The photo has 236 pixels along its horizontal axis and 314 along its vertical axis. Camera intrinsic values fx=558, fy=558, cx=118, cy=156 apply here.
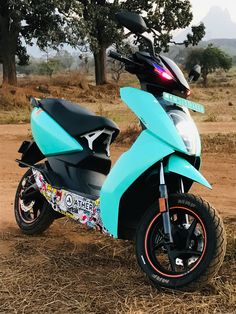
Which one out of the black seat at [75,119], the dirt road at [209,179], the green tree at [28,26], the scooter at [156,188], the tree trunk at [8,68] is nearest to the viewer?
the scooter at [156,188]

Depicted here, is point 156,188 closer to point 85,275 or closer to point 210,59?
point 85,275

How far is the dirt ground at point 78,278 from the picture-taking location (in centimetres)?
316

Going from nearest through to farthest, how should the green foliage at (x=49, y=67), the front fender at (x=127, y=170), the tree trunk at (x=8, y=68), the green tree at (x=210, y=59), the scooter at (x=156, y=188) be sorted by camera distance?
the scooter at (x=156, y=188) → the front fender at (x=127, y=170) → the tree trunk at (x=8, y=68) → the green tree at (x=210, y=59) → the green foliage at (x=49, y=67)

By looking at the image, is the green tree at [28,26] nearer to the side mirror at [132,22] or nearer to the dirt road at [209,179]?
the dirt road at [209,179]

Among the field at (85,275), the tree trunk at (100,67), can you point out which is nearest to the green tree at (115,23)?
the tree trunk at (100,67)

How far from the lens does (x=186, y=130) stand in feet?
11.2

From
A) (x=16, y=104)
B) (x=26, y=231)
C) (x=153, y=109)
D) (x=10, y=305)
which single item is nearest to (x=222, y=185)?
(x=26, y=231)

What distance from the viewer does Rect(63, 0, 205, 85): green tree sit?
83.4ft

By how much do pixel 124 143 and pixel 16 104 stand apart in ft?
34.2

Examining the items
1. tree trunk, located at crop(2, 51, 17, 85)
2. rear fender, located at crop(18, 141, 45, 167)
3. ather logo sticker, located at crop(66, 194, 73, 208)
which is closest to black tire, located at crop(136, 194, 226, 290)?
ather logo sticker, located at crop(66, 194, 73, 208)

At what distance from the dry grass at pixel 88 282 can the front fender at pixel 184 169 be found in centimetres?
65

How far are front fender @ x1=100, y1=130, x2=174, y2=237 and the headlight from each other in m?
0.13

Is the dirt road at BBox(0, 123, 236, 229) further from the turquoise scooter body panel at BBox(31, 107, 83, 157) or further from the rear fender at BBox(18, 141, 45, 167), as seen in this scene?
the turquoise scooter body panel at BBox(31, 107, 83, 157)

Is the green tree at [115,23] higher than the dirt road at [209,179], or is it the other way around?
the green tree at [115,23]
